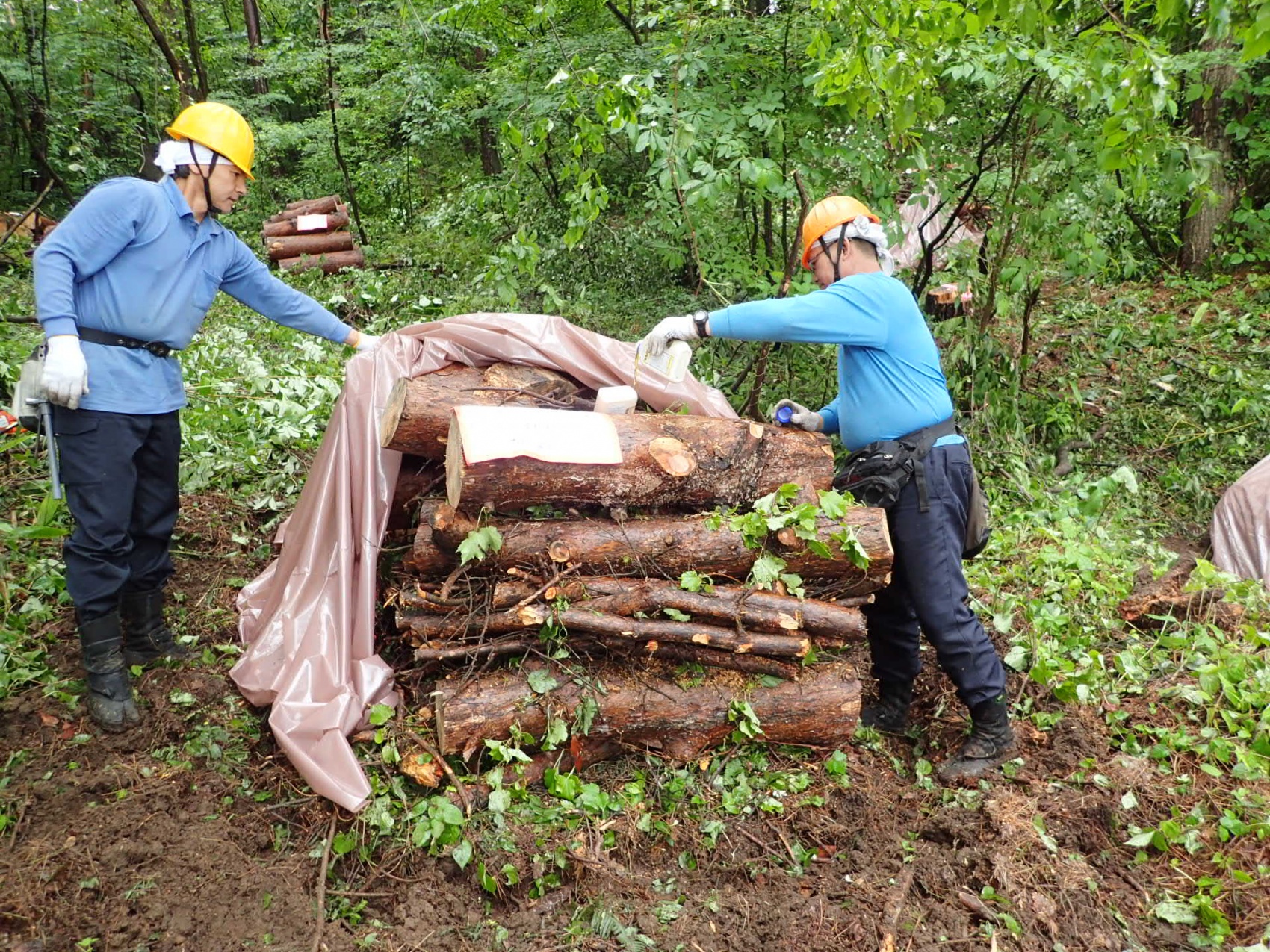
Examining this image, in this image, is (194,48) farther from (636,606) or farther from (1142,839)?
(1142,839)

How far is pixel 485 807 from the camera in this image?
2.65 m

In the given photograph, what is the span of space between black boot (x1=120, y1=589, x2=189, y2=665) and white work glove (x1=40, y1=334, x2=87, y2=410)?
0.89m

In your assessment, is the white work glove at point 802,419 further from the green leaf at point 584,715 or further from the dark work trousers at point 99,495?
the dark work trousers at point 99,495

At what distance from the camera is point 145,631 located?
3.31 m

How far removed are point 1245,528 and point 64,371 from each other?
542cm

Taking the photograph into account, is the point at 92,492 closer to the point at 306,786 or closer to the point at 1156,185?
the point at 306,786

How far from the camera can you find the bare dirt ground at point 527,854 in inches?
91.3

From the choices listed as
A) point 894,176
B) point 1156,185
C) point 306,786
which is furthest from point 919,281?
point 306,786

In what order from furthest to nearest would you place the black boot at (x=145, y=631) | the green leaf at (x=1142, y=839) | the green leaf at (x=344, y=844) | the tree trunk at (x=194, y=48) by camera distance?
the tree trunk at (x=194, y=48) < the black boot at (x=145, y=631) < the green leaf at (x=1142, y=839) < the green leaf at (x=344, y=844)

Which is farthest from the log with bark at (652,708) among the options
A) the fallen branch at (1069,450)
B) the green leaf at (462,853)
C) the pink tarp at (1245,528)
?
the fallen branch at (1069,450)

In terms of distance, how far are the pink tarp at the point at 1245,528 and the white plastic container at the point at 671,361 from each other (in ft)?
10.6

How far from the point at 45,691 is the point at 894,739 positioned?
322cm

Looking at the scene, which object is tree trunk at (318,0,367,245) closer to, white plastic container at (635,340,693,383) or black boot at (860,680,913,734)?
white plastic container at (635,340,693,383)

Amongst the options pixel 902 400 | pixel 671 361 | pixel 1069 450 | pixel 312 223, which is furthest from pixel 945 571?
pixel 312 223
